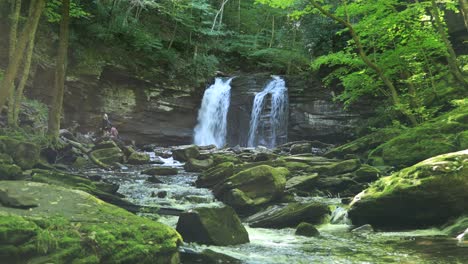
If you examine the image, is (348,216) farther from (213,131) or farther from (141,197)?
Answer: (213,131)

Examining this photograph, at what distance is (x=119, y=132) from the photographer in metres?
23.1

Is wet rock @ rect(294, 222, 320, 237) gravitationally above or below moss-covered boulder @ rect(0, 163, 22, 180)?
below

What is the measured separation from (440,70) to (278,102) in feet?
30.5

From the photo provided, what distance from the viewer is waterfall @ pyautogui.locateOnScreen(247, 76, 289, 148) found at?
23188mm

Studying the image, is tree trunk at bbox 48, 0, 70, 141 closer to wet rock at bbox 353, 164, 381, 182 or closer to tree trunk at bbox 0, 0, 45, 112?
tree trunk at bbox 0, 0, 45, 112

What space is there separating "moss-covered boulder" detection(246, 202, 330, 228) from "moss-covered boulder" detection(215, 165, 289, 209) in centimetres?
75

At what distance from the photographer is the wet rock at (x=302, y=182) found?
10211 millimetres

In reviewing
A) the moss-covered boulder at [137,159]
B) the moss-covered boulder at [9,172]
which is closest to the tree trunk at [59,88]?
the moss-covered boulder at [137,159]

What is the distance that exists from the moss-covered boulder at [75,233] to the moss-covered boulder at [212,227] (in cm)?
84

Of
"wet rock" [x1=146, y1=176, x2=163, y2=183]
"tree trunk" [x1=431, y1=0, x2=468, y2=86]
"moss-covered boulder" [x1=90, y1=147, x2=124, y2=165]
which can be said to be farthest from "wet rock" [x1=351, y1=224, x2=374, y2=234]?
"moss-covered boulder" [x1=90, y1=147, x2=124, y2=165]

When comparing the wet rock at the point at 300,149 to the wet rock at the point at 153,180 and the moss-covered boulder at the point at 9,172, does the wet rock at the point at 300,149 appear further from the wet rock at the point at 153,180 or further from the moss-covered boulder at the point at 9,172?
the moss-covered boulder at the point at 9,172

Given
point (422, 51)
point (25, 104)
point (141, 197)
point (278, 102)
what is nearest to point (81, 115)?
point (25, 104)

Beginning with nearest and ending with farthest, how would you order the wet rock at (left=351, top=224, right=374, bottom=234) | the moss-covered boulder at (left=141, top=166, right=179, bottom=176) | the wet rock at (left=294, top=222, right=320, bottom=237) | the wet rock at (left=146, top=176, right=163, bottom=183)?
the wet rock at (left=294, top=222, right=320, bottom=237)
the wet rock at (left=351, top=224, right=374, bottom=234)
the wet rock at (left=146, top=176, right=163, bottom=183)
the moss-covered boulder at (left=141, top=166, right=179, bottom=176)

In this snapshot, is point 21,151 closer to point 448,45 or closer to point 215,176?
point 215,176
